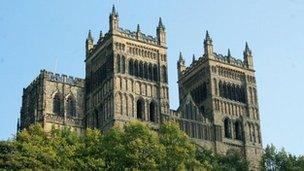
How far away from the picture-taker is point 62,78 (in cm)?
10206

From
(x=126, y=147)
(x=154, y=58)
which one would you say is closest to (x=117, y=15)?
(x=154, y=58)

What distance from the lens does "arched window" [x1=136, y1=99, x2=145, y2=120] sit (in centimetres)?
9731

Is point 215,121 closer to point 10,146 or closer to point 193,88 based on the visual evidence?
point 193,88

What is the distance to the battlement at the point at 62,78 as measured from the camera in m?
100

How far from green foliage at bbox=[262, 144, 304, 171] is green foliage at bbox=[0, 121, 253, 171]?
850cm

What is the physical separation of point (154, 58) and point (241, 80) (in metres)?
14.2

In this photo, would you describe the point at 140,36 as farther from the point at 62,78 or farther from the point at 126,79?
the point at 62,78

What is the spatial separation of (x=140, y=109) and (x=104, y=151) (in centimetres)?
2592

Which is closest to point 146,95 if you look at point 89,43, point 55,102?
point 55,102

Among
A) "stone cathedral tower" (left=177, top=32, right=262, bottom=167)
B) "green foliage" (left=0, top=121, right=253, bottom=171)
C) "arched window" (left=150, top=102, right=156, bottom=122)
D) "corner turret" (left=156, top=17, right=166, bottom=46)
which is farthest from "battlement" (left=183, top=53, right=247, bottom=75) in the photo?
"green foliage" (left=0, top=121, right=253, bottom=171)

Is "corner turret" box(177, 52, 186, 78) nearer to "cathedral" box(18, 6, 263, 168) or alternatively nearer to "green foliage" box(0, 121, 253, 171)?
"cathedral" box(18, 6, 263, 168)

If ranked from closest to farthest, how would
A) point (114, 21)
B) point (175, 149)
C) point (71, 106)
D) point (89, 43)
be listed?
point (175, 149) → point (114, 21) → point (71, 106) → point (89, 43)

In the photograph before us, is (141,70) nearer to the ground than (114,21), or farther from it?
nearer to the ground

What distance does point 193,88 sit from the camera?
108 m
